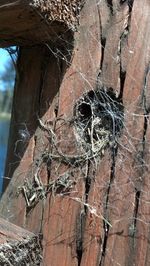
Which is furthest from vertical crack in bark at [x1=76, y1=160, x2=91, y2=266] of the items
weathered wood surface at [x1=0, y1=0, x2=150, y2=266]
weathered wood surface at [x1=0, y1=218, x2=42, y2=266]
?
weathered wood surface at [x1=0, y1=218, x2=42, y2=266]

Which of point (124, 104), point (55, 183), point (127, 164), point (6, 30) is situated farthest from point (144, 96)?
point (6, 30)

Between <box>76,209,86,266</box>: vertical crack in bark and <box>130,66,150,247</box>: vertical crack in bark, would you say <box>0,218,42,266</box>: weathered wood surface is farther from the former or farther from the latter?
<box>130,66,150,247</box>: vertical crack in bark

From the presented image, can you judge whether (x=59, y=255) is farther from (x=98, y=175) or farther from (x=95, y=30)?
(x=95, y=30)

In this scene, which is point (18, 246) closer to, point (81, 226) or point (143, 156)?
point (81, 226)

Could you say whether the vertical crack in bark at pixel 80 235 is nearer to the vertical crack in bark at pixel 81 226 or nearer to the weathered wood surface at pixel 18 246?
the vertical crack in bark at pixel 81 226

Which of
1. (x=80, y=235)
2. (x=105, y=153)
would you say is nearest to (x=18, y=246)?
(x=80, y=235)

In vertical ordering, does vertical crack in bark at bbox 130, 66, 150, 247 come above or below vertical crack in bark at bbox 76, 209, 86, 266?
above
